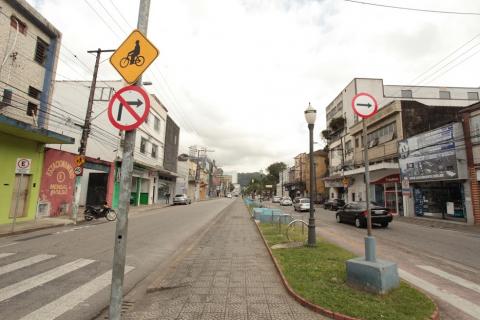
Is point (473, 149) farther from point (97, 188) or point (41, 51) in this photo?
point (97, 188)

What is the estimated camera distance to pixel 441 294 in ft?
18.7

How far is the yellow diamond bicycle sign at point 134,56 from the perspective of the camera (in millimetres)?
4008

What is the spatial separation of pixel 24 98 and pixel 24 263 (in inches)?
527

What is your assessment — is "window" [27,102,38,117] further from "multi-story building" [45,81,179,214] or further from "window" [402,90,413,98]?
"window" [402,90,413,98]

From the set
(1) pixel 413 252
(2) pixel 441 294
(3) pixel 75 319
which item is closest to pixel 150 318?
(3) pixel 75 319

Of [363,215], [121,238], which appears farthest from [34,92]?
[363,215]

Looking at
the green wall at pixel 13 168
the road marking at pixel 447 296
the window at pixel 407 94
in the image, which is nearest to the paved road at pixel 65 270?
the green wall at pixel 13 168

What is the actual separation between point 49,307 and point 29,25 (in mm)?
18665

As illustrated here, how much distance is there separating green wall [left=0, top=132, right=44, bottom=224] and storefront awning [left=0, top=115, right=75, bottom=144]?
0.42 meters

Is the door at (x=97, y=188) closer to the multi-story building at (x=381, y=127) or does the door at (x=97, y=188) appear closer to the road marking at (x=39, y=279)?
the road marking at (x=39, y=279)

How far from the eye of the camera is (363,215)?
56.0 feet

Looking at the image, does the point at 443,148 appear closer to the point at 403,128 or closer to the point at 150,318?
the point at 403,128

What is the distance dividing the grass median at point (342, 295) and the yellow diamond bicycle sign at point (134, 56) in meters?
4.42

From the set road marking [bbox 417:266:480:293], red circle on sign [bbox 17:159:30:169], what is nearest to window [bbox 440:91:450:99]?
road marking [bbox 417:266:480:293]
